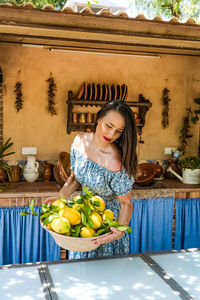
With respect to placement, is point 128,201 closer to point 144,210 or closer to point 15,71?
point 144,210

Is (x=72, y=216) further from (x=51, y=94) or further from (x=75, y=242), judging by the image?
(x=51, y=94)

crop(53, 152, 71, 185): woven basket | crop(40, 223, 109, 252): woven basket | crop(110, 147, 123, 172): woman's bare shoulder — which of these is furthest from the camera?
crop(53, 152, 71, 185): woven basket

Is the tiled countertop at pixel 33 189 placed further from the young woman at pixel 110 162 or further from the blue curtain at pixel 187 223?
the blue curtain at pixel 187 223

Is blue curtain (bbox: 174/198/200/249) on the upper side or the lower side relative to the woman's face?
lower

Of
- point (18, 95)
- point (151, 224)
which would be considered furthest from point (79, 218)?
point (18, 95)

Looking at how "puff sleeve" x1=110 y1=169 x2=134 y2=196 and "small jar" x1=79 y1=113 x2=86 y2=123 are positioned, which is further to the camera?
"small jar" x1=79 y1=113 x2=86 y2=123

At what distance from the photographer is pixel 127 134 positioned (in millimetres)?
1994

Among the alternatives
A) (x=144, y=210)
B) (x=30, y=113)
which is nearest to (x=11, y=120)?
(x=30, y=113)

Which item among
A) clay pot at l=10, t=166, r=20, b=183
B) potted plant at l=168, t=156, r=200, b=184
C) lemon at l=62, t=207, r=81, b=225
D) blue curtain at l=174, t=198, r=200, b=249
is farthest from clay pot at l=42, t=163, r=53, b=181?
lemon at l=62, t=207, r=81, b=225

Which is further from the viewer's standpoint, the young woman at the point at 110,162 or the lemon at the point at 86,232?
the young woman at the point at 110,162

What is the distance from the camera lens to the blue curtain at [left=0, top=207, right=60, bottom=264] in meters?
3.27

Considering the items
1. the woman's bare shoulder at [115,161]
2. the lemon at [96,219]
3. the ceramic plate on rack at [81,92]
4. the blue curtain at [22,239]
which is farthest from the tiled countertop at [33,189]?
the lemon at [96,219]

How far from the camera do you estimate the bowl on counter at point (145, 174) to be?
3.77 meters

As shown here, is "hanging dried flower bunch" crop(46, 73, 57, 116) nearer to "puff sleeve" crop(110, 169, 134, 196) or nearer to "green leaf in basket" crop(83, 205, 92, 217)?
"puff sleeve" crop(110, 169, 134, 196)
